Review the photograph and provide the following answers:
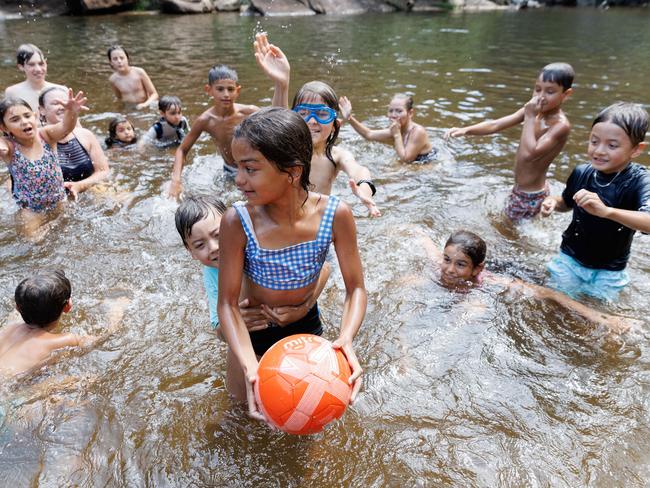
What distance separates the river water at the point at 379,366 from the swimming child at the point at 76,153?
36 centimetres

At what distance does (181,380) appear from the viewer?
3.60 m

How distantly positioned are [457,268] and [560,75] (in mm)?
2282

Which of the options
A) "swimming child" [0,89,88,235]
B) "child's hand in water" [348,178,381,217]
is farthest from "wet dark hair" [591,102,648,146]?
"swimming child" [0,89,88,235]

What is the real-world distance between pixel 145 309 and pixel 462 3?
1379 inches

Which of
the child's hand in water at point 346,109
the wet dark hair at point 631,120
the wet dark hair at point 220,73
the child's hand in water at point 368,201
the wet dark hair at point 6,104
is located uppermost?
the wet dark hair at point 631,120

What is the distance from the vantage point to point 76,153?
6.55 meters

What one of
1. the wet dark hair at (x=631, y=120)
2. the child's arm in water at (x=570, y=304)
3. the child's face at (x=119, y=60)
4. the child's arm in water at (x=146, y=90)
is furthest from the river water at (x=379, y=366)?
the child's face at (x=119, y=60)

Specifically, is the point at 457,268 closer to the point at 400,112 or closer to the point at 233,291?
the point at 233,291

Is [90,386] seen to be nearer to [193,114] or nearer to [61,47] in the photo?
[193,114]

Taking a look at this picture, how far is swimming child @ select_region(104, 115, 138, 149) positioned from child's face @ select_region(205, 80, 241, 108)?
8.35 feet

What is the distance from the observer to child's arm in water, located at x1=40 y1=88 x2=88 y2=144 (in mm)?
5352

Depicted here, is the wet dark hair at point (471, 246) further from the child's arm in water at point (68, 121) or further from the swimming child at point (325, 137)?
the child's arm in water at point (68, 121)

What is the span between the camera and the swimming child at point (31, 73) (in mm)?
7383

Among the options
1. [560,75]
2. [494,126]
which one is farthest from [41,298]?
[494,126]
